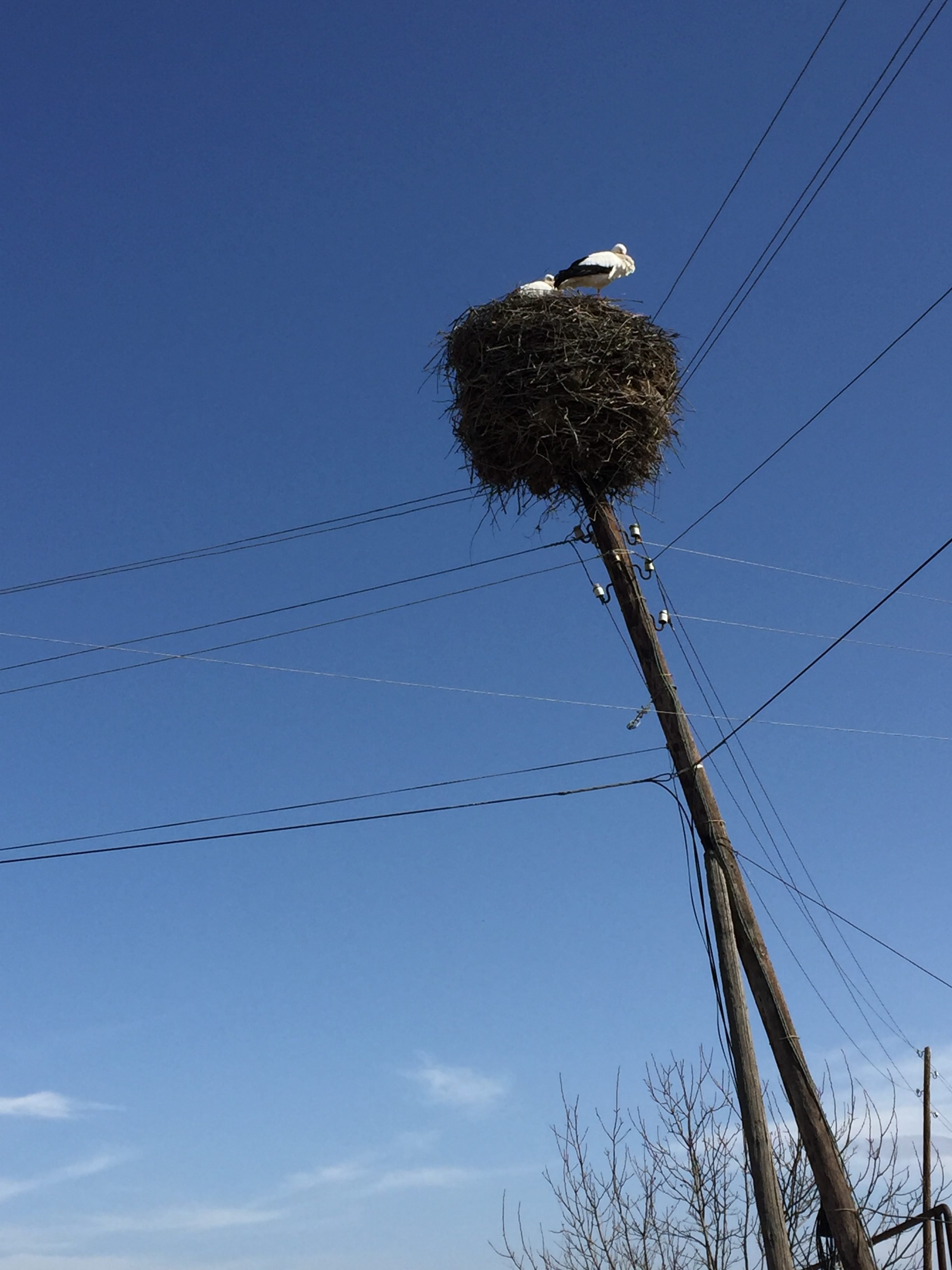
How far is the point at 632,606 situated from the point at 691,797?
1.33 metres

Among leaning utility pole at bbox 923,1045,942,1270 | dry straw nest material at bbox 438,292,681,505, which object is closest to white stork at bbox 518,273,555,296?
dry straw nest material at bbox 438,292,681,505

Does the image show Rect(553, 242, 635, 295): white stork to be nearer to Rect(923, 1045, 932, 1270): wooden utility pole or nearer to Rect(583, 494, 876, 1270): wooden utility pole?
Rect(583, 494, 876, 1270): wooden utility pole

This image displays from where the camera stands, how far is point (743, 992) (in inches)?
257

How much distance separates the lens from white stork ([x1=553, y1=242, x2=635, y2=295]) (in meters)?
10.2

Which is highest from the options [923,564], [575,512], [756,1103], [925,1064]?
[575,512]

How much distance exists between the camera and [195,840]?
9648mm

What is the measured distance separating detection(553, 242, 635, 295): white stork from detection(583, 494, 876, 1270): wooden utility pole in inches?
124

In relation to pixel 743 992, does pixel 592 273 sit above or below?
above

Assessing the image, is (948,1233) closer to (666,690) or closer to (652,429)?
(666,690)

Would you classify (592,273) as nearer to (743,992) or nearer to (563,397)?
(563,397)

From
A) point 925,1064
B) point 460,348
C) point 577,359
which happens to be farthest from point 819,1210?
point 925,1064

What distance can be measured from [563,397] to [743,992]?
4.01 metres

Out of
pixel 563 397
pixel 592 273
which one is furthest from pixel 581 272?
pixel 563 397

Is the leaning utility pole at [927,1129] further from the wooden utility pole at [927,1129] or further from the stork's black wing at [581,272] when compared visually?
the stork's black wing at [581,272]
